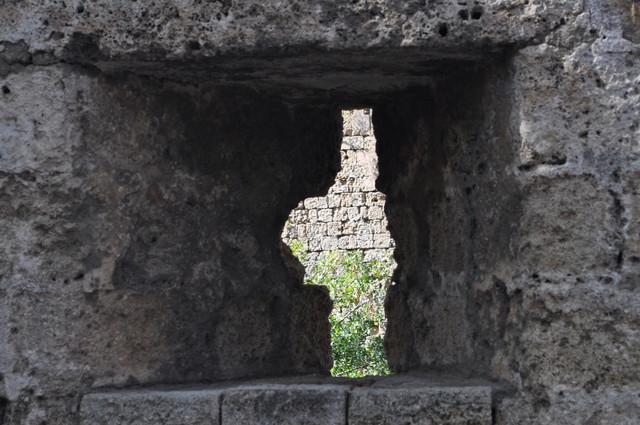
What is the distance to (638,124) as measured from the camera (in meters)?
2.65

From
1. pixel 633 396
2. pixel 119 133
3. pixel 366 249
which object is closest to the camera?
pixel 633 396

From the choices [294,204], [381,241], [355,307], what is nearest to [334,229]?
[381,241]

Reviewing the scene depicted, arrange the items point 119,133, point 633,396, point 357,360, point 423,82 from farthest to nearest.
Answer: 1. point 357,360
2. point 423,82
3. point 119,133
4. point 633,396

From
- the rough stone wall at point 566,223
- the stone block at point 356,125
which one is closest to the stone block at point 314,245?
the stone block at point 356,125

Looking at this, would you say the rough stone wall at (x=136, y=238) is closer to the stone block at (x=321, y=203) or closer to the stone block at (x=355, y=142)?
the stone block at (x=355, y=142)

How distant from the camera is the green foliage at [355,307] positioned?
787 centimetres

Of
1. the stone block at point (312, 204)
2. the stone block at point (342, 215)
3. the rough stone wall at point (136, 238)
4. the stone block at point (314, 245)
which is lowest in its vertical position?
the rough stone wall at point (136, 238)

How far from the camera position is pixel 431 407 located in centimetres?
265

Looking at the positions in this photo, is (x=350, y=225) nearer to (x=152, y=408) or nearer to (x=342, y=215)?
(x=342, y=215)

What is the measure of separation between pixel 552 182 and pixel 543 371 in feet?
1.61

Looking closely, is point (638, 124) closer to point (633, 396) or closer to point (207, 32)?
point (633, 396)

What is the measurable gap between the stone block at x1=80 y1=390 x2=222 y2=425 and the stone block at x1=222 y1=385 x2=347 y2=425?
0.16 ft

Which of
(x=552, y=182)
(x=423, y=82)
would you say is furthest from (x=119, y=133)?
(x=552, y=182)

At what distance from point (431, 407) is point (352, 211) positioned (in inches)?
335
